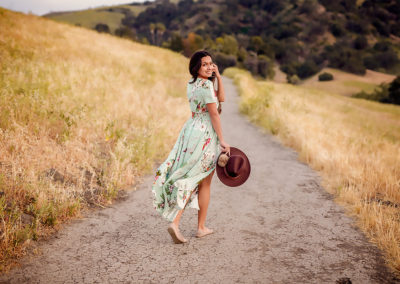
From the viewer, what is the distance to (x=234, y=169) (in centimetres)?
311

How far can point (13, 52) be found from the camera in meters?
8.95

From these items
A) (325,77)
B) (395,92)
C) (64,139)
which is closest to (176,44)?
(325,77)

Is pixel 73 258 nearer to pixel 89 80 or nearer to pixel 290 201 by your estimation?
pixel 290 201

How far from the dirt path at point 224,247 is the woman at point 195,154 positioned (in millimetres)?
419

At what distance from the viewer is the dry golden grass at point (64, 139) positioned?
3412mm

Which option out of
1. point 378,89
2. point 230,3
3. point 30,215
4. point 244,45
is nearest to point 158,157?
point 30,215

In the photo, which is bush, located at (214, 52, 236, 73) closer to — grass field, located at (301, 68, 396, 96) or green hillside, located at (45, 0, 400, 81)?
green hillside, located at (45, 0, 400, 81)

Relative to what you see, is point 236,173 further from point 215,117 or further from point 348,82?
point 348,82

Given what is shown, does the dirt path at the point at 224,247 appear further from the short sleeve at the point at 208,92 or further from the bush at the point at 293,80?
the bush at the point at 293,80

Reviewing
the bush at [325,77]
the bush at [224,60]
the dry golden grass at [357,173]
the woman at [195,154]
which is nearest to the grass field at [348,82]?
the bush at [325,77]

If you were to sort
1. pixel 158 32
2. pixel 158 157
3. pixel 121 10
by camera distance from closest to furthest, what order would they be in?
pixel 158 157 → pixel 158 32 → pixel 121 10

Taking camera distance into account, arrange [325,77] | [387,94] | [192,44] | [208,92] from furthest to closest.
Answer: [325,77] → [192,44] → [387,94] → [208,92]

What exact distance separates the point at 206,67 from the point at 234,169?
3.62ft

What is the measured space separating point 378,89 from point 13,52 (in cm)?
5770
